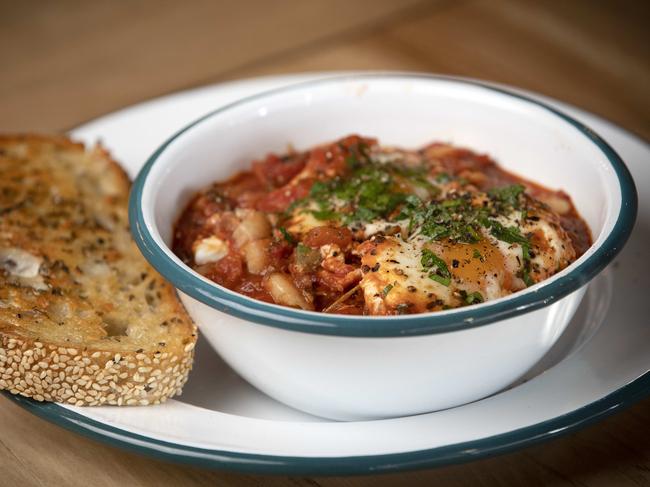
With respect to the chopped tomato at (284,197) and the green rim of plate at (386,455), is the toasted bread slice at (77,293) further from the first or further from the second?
the chopped tomato at (284,197)

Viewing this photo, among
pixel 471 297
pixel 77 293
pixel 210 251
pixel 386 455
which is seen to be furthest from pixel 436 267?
pixel 77 293

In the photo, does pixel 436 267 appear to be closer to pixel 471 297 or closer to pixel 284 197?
pixel 471 297

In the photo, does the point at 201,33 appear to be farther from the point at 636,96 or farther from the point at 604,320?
the point at 604,320

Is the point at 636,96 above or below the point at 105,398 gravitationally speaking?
above

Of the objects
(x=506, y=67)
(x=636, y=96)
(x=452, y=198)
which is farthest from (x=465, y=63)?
(x=452, y=198)

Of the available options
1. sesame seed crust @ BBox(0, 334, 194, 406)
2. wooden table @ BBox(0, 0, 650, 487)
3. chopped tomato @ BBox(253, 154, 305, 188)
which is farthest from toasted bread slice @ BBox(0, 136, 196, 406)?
wooden table @ BBox(0, 0, 650, 487)

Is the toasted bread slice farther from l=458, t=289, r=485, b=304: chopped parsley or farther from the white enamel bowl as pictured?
l=458, t=289, r=485, b=304: chopped parsley
